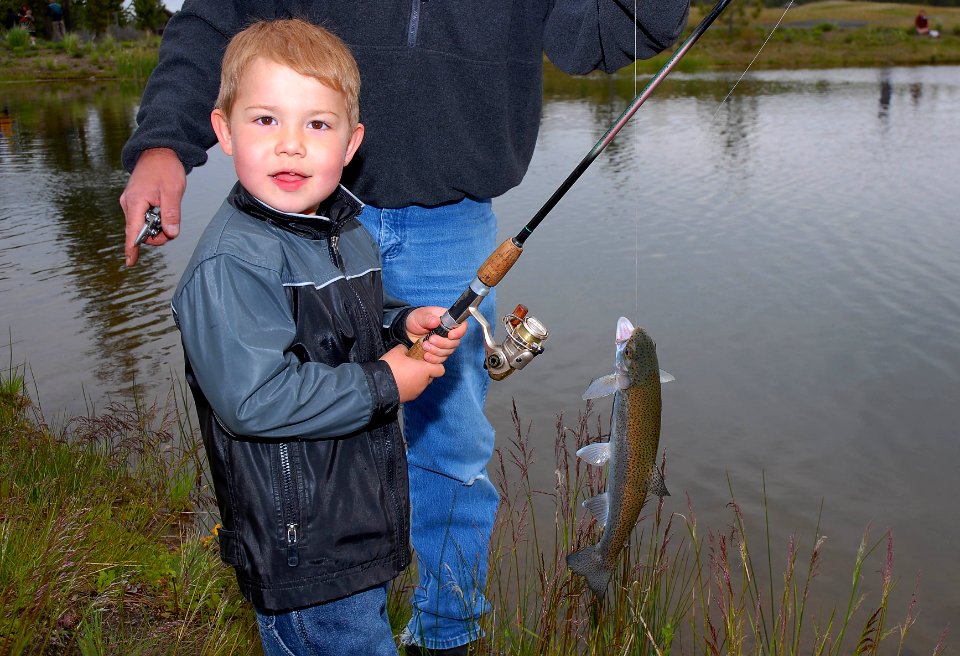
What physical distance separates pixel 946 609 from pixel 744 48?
35219 mm

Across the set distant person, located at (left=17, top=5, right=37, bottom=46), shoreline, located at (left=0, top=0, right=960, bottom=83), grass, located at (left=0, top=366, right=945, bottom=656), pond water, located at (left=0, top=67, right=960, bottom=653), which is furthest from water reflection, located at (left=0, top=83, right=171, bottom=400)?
distant person, located at (left=17, top=5, right=37, bottom=46)

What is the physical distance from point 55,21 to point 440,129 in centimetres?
4150

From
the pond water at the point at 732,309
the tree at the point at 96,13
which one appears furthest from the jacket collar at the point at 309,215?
the tree at the point at 96,13

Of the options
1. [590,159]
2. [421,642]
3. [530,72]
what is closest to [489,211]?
[530,72]

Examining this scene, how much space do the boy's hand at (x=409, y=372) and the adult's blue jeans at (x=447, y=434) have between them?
50 centimetres

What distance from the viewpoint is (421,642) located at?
8.33 feet

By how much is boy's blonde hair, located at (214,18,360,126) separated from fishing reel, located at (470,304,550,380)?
55 cm

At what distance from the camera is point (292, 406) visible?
1.72 meters

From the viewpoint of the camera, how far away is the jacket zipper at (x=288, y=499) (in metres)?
1.82

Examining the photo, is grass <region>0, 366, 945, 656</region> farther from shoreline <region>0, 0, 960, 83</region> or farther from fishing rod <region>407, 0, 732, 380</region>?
shoreline <region>0, 0, 960, 83</region>

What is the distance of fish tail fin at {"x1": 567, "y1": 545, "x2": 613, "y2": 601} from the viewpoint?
2363 millimetres

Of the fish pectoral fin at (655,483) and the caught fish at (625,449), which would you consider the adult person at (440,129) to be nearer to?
the caught fish at (625,449)

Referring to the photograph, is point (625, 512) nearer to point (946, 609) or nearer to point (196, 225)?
point (946, 609)

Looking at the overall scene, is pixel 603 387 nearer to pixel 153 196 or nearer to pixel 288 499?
pixel 288 499
